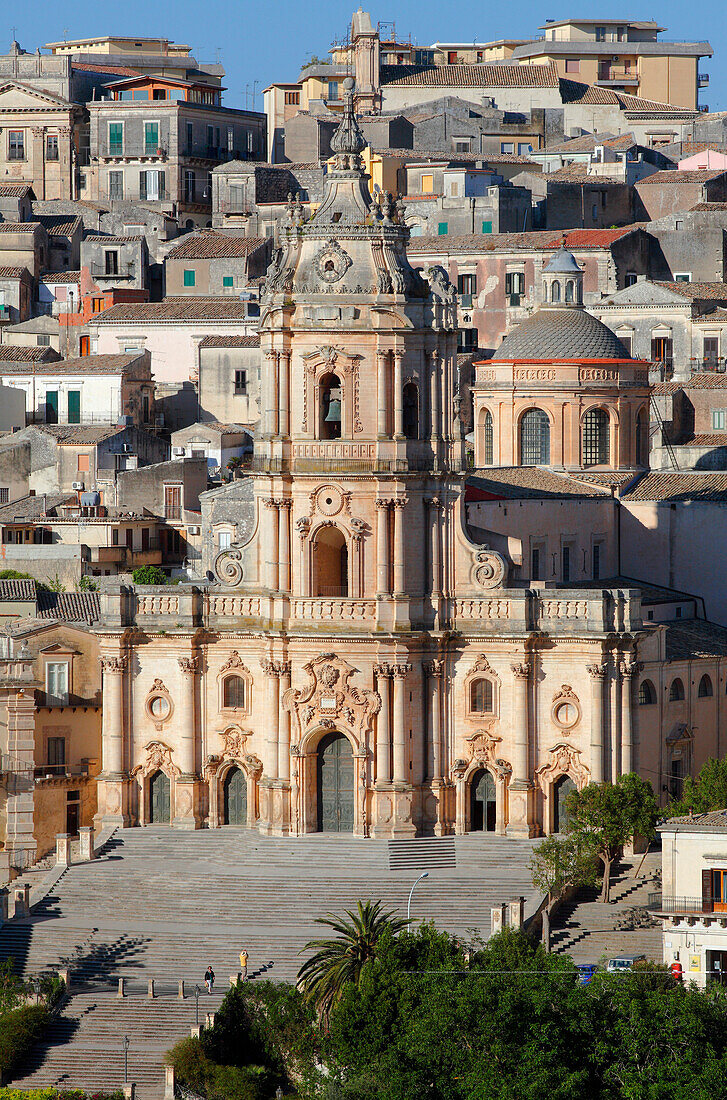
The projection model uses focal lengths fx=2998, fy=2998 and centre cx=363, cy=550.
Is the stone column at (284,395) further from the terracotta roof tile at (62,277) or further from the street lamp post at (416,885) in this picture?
the terracotta roof tile at (62,277)

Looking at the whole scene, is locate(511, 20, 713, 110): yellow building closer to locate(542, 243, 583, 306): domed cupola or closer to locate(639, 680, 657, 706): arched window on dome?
locate(542, 243, 583, 306): domed cupola

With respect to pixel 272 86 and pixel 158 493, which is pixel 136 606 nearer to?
pixel 158 493

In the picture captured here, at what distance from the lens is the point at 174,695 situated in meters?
81.0

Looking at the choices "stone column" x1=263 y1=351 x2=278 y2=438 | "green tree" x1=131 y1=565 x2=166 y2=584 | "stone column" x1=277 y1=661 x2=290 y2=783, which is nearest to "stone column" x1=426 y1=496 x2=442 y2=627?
"stone column" x1=277 y1=661 x2=290 y2=783

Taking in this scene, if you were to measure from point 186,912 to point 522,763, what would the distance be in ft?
31.9

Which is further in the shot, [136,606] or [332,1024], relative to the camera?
[136,606]

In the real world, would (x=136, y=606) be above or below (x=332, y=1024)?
above

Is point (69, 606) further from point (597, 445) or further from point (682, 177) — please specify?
point (682, 177)

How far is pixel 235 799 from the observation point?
266 feet

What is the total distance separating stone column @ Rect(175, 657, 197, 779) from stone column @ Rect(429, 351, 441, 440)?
901 cm

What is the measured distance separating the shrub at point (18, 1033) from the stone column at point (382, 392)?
59.4 ft

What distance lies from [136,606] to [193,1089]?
58.1ft

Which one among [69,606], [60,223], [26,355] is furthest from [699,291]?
[69,606]

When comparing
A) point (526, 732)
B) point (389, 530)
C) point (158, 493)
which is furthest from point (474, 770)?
point (158, 493)
